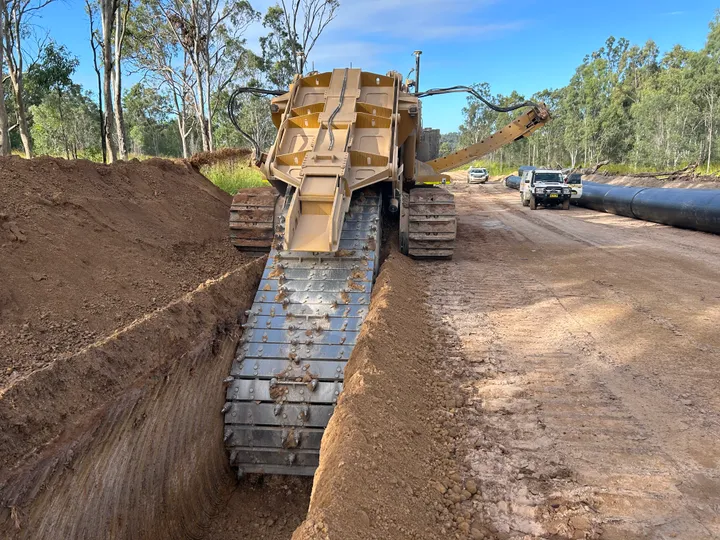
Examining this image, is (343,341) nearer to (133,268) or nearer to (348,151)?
(348,151)

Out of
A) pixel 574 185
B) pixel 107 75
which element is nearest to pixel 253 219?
pixel 107 75

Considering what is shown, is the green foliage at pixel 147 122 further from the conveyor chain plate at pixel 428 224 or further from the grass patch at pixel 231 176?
the conveyor chain plate at pixel 428 224

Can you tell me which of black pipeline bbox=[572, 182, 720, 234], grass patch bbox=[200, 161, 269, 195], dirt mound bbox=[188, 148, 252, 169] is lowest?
black pipeline bbox=[572, 182, 720, 234]

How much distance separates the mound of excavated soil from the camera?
4773mm

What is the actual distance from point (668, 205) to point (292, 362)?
13554 millimetres

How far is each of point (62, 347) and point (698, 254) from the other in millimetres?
10802

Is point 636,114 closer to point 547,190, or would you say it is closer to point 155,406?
point 547,190

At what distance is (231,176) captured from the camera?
14422mm

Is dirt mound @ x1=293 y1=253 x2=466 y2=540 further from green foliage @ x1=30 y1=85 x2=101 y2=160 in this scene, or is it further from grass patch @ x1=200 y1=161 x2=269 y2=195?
green foliage @ x1=30 y1=85 x2=101 y2=160

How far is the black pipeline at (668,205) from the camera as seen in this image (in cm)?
1227

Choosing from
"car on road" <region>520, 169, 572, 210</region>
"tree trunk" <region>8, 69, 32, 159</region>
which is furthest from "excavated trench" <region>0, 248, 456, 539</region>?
"tree trunk" <region>8, 69, 32, 159</region>

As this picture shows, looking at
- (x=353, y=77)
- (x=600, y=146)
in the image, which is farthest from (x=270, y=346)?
(x=600, y=146)

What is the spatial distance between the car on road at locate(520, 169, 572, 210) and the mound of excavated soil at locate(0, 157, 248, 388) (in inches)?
574

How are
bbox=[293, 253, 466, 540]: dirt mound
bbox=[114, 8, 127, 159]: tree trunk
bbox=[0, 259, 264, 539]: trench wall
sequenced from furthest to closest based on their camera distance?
1. bbox=[114, 8, 127, 159]: tree trunk
2. bbox=[0, 259, 264, 539]: trench wall
3. bbox=[293, 253, 466, 540]: dirt mound
